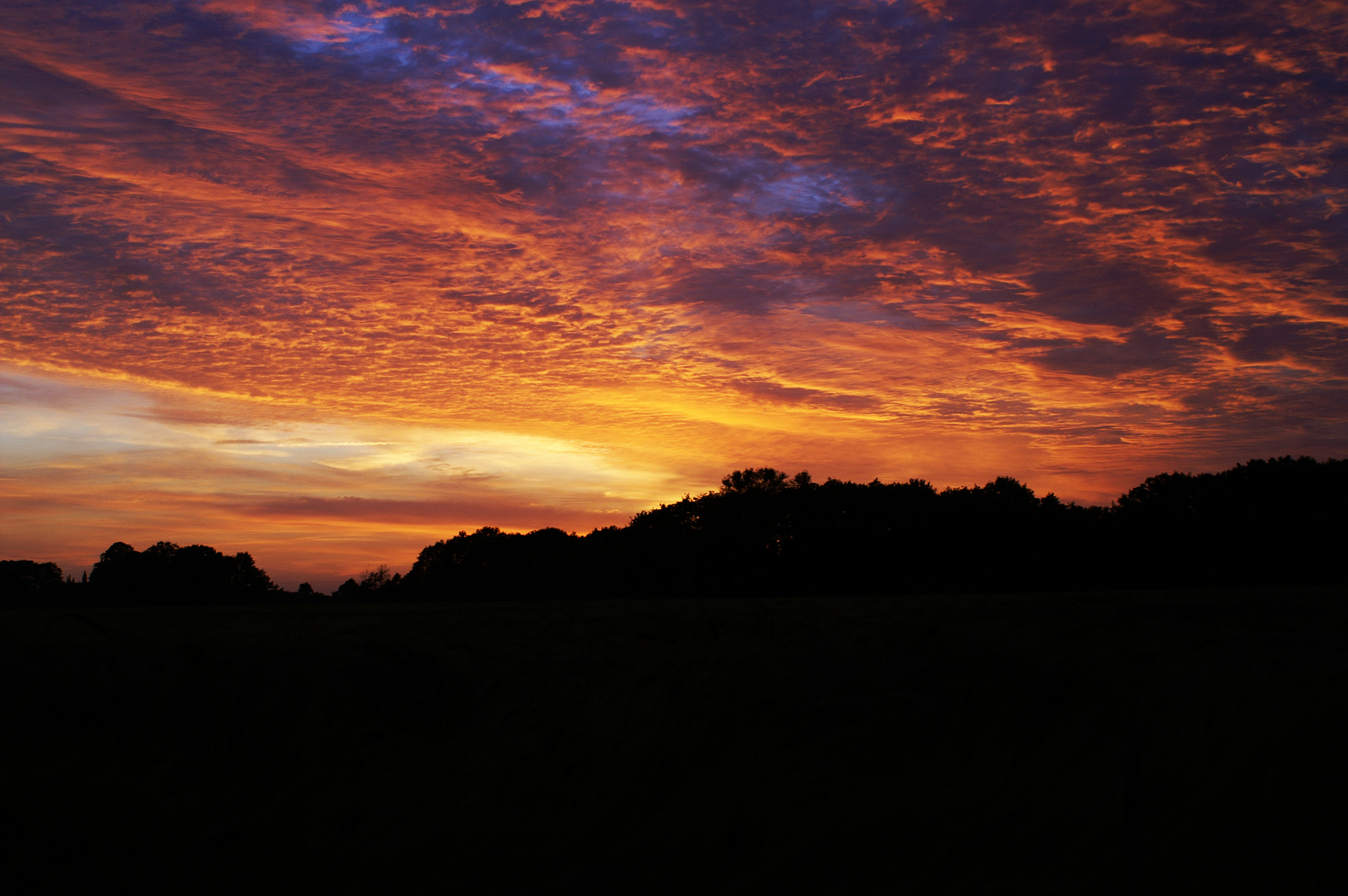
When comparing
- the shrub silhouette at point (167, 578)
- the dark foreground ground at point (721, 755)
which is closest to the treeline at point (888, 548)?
the shrub silhouette at point (167, 578)

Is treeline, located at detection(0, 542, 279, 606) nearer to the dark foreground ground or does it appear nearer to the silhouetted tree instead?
the silhouetted tree

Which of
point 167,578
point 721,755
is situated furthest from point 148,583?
point 721,755

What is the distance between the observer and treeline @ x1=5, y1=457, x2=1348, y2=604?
4747 cm

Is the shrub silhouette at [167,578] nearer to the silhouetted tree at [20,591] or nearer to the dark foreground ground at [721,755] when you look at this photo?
the silhouetted tree at [20,591]

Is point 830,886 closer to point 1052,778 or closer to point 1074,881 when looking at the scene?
point 1074,881

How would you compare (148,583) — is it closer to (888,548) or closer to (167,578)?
(167,578)

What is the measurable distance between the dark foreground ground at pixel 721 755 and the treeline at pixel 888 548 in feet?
102

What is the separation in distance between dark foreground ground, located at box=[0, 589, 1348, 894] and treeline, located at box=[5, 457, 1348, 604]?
30.9m

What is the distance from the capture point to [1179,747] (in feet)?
10.8

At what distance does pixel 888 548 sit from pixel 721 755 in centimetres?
5765

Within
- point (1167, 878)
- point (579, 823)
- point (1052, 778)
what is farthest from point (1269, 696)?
point (579, 823)

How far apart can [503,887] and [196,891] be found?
1.36 meters

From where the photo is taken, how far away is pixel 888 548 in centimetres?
5956

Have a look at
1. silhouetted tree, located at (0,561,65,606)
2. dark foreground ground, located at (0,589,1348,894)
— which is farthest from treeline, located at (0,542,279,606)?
dark foreground ground, located at (0,589,1348,894)
